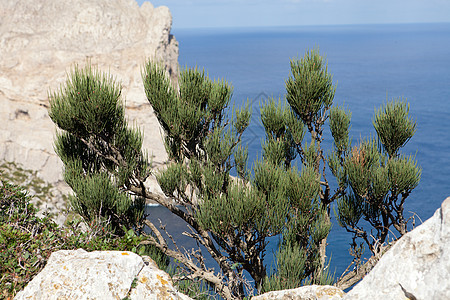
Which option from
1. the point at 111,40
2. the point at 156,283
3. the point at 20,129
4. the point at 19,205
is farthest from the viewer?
the point at 111,40

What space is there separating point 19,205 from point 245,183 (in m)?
5.54

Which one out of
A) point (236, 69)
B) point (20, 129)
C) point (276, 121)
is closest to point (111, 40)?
point (20, 129)

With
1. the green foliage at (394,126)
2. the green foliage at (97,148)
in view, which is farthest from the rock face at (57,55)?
the green foliage at (394,126)

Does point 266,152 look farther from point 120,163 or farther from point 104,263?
point 104,263

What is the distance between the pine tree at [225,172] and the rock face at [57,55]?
166 ft

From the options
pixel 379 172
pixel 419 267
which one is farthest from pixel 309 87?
pixel 419 267

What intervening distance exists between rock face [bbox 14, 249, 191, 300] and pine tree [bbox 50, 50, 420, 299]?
3522 millimetres

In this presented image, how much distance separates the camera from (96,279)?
234 inches

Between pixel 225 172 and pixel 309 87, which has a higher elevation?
pixel 309 87

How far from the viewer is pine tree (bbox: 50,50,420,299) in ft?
33.7

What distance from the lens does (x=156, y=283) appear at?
659 cm

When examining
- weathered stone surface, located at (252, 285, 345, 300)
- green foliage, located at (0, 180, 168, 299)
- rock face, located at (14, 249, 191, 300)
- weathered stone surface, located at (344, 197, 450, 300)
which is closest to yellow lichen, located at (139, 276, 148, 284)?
rock face, located at (14, 249, 191, 300)

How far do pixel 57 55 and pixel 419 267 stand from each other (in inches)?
2905

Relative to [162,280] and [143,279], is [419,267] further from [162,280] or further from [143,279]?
[143,279]
